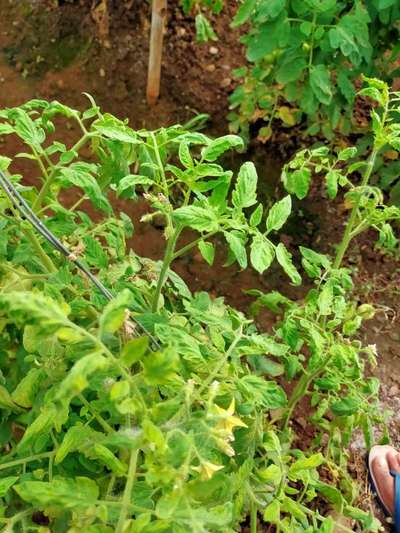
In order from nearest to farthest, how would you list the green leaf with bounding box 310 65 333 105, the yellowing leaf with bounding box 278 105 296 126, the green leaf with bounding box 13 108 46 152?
the green leaf with bounding box 13 108 46 152 → the green leaf with bounding box 310 65 333 105 → the yellowing leaf with bounding box 278 105 296 126

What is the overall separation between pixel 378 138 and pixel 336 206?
1.40m

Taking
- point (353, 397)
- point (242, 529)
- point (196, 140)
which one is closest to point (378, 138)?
point (196, 140)

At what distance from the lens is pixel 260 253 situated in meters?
1.07

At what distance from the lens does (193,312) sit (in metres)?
1.23

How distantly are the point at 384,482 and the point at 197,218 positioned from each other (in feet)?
4.89

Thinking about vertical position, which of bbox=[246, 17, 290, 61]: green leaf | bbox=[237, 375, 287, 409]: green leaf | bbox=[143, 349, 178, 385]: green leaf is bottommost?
bbox=[237, 375, 287, 409]: green leaf

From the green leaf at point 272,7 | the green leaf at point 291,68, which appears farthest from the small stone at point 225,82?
the green leaf at point 272,7

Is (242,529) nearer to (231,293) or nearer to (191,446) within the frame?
(231,293)

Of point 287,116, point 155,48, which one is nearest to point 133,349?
point 287,116

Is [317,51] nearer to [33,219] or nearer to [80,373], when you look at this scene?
[33,219]

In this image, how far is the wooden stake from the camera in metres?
2.53

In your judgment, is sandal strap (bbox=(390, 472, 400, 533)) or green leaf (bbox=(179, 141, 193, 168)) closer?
green leaf (bbox=(179, 141, 193, 168))

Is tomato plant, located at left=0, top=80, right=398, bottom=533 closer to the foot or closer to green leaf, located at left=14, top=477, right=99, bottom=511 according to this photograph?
green leaf, located at left=14, top=477, right=99, bottom=511

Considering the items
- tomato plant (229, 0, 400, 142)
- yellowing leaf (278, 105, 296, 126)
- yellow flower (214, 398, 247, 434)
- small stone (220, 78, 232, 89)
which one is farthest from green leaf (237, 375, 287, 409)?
small stone (220, 78, 232, 89)
